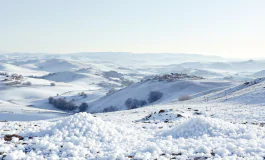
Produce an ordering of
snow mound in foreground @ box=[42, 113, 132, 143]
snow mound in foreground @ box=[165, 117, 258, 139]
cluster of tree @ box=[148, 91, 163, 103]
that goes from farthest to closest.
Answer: cluster of tree @ box=[148, 91, 163, 103] < snow mound in foreground @ box=[165, 117, 258, 139] < snow mound in foreground @ box=[42, 113, 132, 143]

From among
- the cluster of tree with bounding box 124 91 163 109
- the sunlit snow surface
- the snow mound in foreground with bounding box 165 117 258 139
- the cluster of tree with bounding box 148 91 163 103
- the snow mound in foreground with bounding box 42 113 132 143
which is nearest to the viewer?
the sunlit snow surface

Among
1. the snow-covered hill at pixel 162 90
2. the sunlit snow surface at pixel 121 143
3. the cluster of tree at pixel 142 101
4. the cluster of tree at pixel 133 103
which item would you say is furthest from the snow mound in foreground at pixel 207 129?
the snow-covered hill at pixel 162 90

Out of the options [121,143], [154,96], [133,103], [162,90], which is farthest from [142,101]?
[121,143]

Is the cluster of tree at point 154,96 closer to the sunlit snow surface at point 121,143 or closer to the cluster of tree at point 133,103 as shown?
the cluster of tree at point 133,103

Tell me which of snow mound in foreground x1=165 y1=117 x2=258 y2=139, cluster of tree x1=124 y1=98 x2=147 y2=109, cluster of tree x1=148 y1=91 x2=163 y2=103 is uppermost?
snow mound in foreground x1=165 y1=117 x2=258 y2=139

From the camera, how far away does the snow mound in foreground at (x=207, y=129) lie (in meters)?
12.8

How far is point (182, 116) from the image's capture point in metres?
24.3

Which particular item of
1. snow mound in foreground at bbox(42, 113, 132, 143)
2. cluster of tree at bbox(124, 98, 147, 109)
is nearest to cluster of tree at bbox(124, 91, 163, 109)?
cluster of tree at bbox(124, 98, 147, 109)

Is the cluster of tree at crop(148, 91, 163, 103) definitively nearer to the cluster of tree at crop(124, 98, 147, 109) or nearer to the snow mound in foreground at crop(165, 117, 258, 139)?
the cluster of tree at crop(124, 98, 147, 109)

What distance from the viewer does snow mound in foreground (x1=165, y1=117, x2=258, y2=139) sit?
42.1 feet

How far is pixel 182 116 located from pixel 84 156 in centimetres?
1656

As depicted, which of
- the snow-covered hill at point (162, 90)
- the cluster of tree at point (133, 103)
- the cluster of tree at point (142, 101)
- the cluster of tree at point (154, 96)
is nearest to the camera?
the cluster of tree at point (133, 103)

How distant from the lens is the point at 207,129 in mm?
13305

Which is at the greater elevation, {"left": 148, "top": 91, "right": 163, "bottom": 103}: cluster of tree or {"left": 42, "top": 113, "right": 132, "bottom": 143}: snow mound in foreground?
{"left": 42, "top": 113, "right": 132, "bottom": 143}: snow mound in foreground
